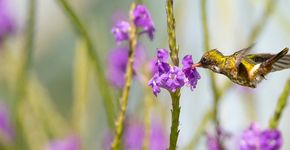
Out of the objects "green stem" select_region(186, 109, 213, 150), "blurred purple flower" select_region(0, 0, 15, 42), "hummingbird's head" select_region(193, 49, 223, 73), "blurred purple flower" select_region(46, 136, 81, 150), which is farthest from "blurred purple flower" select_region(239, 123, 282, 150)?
"blurred purple flower" select_region(0, 0, 15, 42)

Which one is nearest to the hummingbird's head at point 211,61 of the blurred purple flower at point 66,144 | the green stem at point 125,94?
the green stem at point 125,94

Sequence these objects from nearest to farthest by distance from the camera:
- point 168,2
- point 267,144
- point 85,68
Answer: point 168,2
point 267,144
point 85,68

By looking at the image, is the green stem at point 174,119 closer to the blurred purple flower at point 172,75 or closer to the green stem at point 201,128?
the blurred purple flower at point 172,75

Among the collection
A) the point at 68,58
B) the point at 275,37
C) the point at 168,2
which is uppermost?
the point at 168,2

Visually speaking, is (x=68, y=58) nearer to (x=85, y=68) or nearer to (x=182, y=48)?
(x=182, y=48)

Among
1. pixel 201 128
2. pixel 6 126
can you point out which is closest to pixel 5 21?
pixel 6 126

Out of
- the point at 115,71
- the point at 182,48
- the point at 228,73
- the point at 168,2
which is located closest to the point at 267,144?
the point at 228,73

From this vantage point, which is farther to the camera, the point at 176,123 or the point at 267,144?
the point at 267,144
